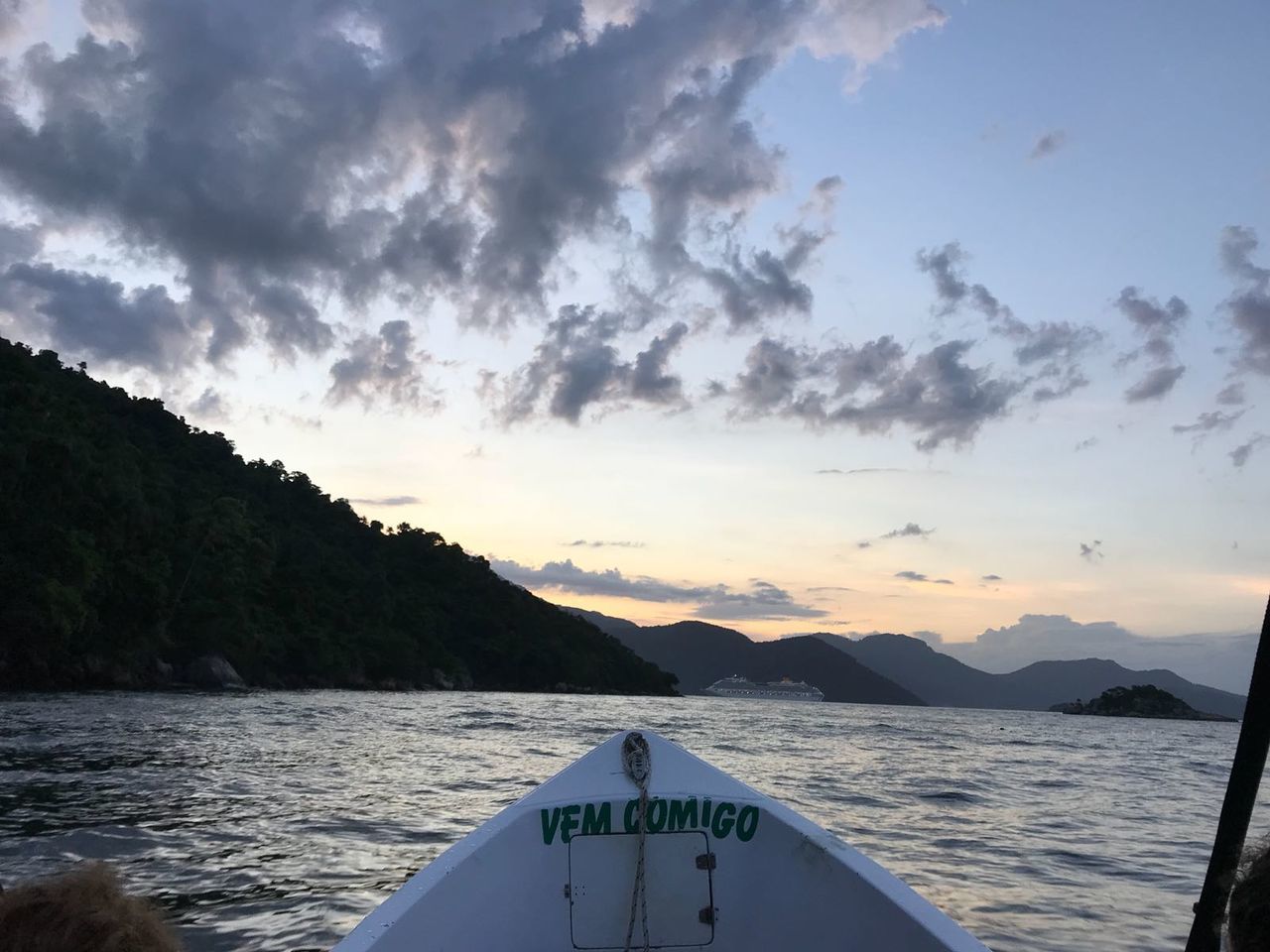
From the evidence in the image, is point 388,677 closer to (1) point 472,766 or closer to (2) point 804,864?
(1) point 472,766

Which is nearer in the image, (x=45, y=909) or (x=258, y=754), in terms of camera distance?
(x=45, y=909)

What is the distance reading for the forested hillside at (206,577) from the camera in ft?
152

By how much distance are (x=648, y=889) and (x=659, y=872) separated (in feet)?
0.36

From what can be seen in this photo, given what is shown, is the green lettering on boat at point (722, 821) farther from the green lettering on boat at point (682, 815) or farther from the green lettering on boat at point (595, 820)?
the green lettering on boat at point (595, 820)

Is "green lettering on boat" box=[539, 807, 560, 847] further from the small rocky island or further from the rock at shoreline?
the small rocky island

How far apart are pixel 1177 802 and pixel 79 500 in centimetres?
5590

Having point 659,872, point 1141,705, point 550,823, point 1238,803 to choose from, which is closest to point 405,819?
point 550,823

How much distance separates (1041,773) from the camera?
2530 cm

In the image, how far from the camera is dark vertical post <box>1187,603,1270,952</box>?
355 centimetres

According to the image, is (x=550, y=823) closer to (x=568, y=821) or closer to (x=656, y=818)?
(x=568, y=821)

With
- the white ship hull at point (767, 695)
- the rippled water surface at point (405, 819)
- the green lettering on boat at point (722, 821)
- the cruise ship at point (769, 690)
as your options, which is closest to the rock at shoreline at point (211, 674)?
the rippled water surface at point (405, 819)

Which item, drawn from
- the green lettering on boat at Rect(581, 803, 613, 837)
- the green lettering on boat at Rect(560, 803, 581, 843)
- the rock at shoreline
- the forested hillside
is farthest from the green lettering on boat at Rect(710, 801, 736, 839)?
the rock at shoreline

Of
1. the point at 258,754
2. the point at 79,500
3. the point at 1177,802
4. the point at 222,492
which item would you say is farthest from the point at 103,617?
the point at 1177,802

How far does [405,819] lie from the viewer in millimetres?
11664
